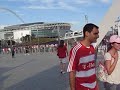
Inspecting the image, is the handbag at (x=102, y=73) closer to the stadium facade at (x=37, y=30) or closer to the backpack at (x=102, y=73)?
the backpack at (x=102, y=73)

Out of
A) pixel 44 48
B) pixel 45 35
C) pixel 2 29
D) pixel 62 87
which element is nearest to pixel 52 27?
pixel 45 35

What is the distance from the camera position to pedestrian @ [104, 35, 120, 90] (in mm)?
5922

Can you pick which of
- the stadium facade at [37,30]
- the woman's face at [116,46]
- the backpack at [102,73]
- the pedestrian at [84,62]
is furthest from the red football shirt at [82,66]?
the stadium facade at [37,30]

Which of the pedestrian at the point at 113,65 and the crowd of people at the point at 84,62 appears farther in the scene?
the pedestrian at the point at 113,65

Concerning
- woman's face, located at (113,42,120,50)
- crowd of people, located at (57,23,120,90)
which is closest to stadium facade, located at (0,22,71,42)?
woman's face, located at (113,42,120,50)

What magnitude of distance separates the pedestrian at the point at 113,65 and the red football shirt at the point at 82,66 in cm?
78

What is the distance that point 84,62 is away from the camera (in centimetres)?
509

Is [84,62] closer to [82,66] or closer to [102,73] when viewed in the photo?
[82,66]

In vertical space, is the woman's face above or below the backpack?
above

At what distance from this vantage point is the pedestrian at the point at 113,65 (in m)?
5.92

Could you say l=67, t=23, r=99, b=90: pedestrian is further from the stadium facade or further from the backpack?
the stadium facade

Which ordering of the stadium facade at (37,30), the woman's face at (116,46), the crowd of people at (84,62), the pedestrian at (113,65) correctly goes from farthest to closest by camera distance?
the stadium facade at (37,30)
the woman's face at (116,46)
the pedestrian at (113,65)
the crowd of people at (84,62)

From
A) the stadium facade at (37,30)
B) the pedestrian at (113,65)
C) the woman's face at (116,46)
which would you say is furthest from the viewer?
the stadium facade at (37,30)

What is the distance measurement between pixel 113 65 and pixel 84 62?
96 cm
